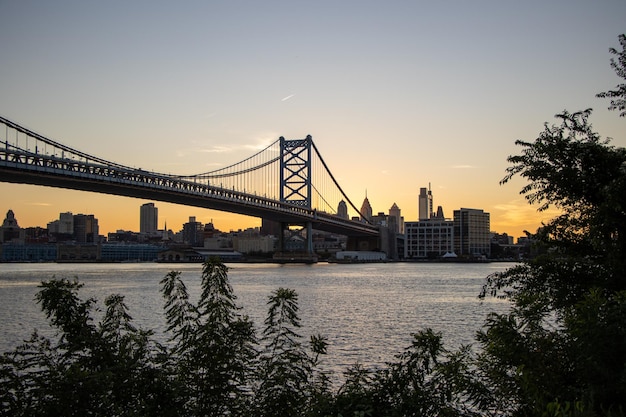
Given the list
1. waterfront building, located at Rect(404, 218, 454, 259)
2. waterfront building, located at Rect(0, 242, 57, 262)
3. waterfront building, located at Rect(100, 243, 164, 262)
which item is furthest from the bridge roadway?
waterfront building, located at Rect(0, 242, 57, 262)

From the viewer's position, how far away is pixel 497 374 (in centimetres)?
812

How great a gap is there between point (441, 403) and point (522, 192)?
496 cm

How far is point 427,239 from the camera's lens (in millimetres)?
181500

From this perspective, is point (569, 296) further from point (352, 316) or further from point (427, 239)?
point (427, 239)

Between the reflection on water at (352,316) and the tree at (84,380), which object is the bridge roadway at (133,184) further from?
the tree at (84,380)

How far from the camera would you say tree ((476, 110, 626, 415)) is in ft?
21.6

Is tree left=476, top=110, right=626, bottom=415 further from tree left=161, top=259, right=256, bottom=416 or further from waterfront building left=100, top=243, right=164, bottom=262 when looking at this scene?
waterfront building left=100, top=243, right=164, bottom=262

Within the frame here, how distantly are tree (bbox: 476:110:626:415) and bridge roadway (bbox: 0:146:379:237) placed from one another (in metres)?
42.3

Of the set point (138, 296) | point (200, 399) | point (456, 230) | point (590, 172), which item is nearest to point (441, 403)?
point (200, 399)

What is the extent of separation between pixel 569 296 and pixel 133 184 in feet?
174

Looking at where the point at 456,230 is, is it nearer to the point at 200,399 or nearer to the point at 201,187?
the point at 201,187

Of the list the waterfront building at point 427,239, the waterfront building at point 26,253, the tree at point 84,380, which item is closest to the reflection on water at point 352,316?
the tree at point 84,380

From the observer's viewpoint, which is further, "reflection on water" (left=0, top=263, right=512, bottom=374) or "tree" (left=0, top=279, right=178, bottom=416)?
"reflection on water" (left=0, top=263, right=512, bottom=374)

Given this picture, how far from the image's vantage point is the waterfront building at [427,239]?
7106 inches
